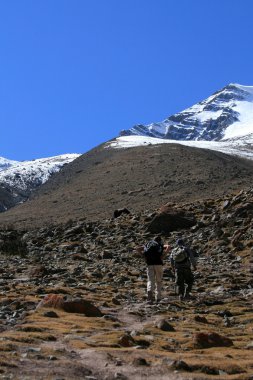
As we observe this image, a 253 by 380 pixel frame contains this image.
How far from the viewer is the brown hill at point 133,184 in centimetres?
6494

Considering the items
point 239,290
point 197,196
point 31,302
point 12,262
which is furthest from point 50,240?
point 197,196

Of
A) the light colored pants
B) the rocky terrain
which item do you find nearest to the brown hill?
the rocky terrain

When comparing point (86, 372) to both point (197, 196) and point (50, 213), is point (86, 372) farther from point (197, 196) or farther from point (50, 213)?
point (50, 213)

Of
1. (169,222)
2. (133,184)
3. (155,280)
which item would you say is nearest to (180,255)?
(155,280)

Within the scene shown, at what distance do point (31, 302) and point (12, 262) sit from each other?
14.4m

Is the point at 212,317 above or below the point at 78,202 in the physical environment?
below

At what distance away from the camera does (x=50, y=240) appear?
118 feet

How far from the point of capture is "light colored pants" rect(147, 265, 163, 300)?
17.0 m

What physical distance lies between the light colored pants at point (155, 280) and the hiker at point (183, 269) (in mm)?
536

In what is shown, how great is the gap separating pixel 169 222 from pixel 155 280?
17423mm

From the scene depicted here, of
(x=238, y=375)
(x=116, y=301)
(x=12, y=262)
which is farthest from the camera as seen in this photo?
(x=12, y=262)

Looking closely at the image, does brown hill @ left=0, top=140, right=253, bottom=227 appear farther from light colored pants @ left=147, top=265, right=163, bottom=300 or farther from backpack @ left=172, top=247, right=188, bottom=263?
light colored pants @ left=147, top=265, right=163, bottom=300

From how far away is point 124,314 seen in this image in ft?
45.6

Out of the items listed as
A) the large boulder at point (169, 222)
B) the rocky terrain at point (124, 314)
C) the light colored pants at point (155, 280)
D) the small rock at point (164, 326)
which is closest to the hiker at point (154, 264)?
the light colored pants at point (155, 280)
